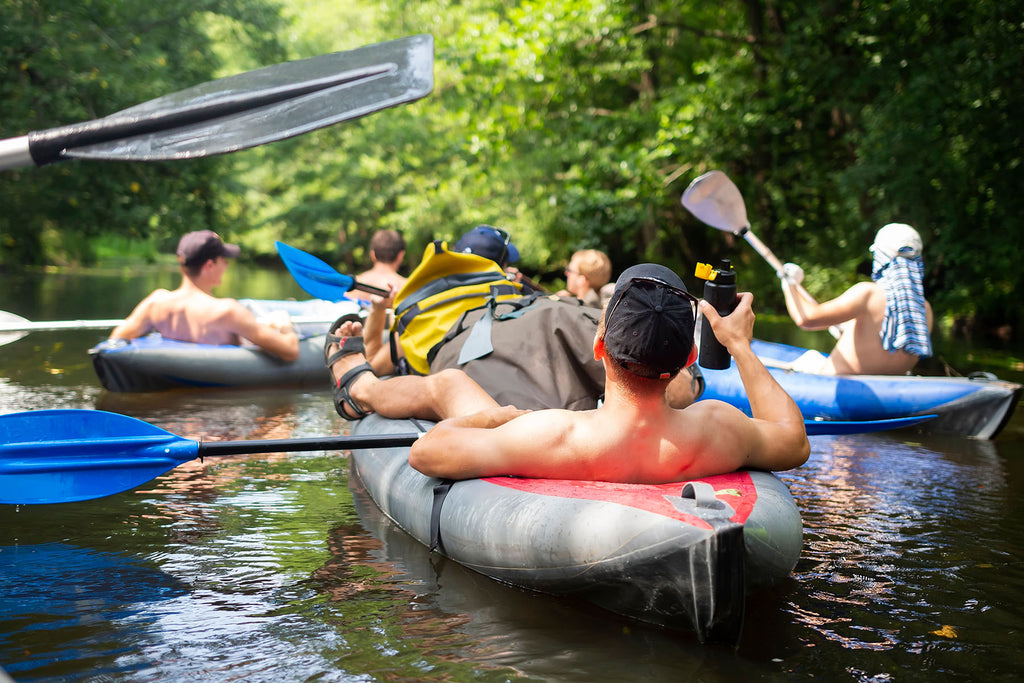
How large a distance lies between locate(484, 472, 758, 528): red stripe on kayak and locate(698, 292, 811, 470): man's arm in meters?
0.10

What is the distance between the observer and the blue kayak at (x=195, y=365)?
6574 millimetres

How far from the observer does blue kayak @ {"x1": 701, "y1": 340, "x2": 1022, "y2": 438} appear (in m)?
5.44

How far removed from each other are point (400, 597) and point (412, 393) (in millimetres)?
1049

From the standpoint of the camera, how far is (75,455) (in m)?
3.45

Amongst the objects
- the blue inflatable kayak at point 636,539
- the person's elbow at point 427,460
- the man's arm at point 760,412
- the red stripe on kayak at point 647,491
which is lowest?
the blue inflatable kayak at point 636,539

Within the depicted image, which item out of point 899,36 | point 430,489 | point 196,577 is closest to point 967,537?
point 430,489

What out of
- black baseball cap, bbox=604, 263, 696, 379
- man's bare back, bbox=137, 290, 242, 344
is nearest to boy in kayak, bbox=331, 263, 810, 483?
black baseball cap, bbox=604, 263, 696, 379

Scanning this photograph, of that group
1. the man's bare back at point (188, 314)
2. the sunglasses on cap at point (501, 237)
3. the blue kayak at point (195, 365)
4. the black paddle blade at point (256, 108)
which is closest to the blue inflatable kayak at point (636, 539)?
the black paddle blade at point (256, 108)

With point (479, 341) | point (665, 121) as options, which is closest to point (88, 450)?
point (479, 341)

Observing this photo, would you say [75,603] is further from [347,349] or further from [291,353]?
[291,353]

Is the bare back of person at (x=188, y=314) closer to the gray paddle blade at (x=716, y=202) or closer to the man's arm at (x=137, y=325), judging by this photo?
the man's arm at (x=137, y=325)

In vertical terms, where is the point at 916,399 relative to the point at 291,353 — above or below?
below

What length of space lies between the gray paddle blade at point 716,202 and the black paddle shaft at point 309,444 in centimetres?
268

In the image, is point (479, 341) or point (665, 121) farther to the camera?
point (665, 121)
